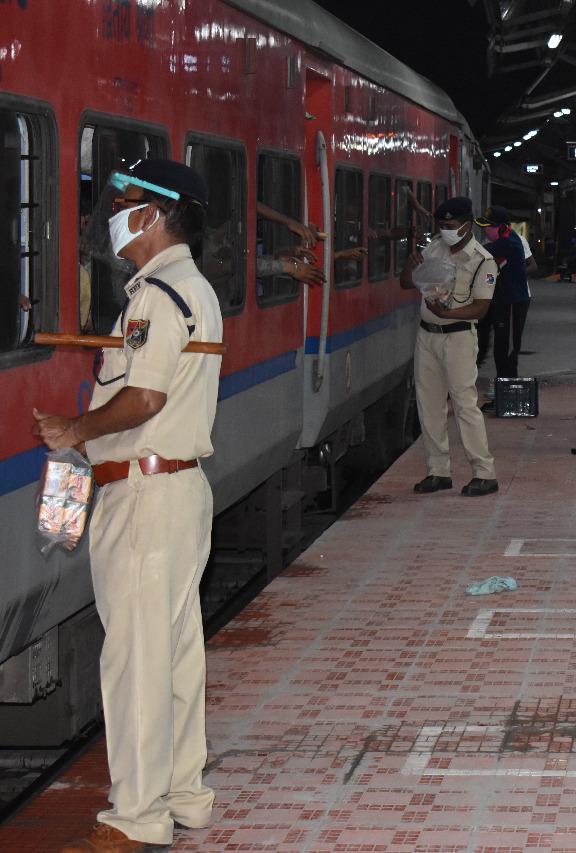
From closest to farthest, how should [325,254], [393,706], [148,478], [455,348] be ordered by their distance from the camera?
[148,478] → [393,706] → [325,254] → [455,348]

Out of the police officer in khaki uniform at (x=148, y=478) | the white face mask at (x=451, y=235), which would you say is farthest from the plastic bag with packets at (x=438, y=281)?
the police officer in khaki uniform at (x=148, y=478)

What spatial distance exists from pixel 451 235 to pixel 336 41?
1408 millimetres

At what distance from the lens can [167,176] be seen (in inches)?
172

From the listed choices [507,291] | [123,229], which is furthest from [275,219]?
[507,291]

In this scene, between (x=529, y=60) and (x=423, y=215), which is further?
(x=529, y=60)

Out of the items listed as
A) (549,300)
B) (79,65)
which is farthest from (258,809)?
(549,300)

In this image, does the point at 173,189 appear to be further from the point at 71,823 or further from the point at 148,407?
the point at 71,823

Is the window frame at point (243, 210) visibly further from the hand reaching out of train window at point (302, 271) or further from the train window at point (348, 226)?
the train window at point (348, 226)

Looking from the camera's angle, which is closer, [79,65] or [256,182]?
[79,65]

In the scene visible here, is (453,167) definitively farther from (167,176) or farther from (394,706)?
(167,176)

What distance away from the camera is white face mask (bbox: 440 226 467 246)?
10.0 metres

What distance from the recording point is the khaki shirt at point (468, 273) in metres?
9.95

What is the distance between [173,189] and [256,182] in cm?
369

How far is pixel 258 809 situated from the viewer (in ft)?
16.3
